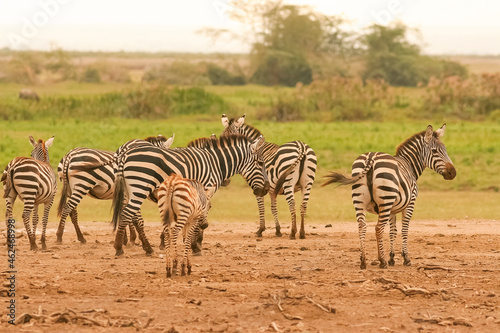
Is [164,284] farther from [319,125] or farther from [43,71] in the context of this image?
[43,71]

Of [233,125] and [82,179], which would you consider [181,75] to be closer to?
[233,125]

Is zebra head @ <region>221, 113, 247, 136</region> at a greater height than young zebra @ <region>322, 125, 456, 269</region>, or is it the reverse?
zebra head @ <region>221, 113, 247, 136</region>

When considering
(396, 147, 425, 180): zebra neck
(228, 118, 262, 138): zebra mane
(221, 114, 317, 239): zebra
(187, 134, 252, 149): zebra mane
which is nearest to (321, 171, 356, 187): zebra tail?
(396, 147, 425, 180): zebra neck

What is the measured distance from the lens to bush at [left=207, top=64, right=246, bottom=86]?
190 ft

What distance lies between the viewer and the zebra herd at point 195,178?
10.0 meters

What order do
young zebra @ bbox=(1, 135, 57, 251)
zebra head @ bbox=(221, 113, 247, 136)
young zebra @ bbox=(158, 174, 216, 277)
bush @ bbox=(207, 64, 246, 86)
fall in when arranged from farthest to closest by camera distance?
bush @ bbox=(207, 64, 246, 86)
zebra head @ bbox=(221, 113, 247, 136)
young zebra @ bbox=(1, 135, 57, 251)
young zebra @ bbox=(158, 174, 216, 277)

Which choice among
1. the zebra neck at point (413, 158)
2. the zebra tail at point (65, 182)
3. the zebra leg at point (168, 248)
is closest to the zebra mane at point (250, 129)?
the zebra tail at point (65, 182)

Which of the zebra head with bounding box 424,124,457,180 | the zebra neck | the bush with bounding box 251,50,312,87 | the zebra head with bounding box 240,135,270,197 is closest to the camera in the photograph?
the zebra neck

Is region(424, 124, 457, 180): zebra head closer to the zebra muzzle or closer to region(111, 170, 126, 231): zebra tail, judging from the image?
the zebra muzzle

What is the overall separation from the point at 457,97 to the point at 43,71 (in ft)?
106

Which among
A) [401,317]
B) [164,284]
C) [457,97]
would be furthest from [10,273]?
[457,97]

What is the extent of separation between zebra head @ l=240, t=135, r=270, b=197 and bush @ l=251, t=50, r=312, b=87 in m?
44.3

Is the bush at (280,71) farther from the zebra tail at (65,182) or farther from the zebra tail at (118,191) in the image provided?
the zebra tail at (118,191)

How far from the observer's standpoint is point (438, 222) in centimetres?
1602
